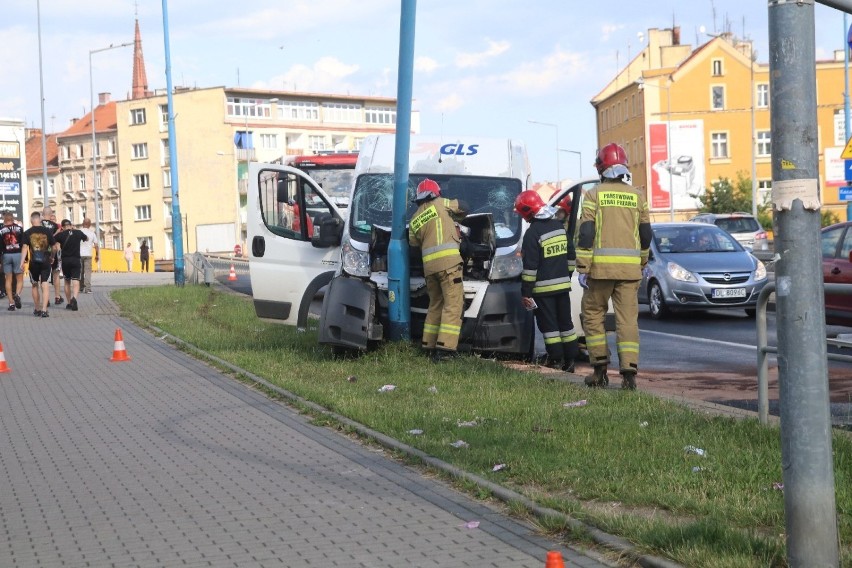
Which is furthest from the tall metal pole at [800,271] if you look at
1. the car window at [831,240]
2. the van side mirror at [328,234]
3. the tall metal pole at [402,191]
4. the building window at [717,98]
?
the building window at [717,98]

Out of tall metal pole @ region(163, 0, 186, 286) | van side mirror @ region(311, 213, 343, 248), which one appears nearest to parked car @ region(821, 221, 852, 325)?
van side mirror @ region(311, 213, 343, 248)

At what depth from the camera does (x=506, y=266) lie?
43.4ft

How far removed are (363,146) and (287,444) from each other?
20.8 feet

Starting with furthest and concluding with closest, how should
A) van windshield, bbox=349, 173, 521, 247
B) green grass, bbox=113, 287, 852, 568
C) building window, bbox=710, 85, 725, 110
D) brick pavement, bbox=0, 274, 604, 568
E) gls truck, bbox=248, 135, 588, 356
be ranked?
building window, bbox=710, 85, 725, 110, van windshield, bbox=349, 173, 521, 247, gls truck, bbox=248, 135, 588, 356, brick pavement, bbox=0, 274, 604, 568, green grass, bbox=113, 287, 852, 568

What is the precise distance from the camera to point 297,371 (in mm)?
12500

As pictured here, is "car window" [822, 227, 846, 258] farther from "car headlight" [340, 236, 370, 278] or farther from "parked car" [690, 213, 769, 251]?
"parked car" [690, 213, 769, 251]

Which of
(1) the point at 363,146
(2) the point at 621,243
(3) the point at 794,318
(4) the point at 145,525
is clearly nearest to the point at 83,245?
(1) the point at 363,146

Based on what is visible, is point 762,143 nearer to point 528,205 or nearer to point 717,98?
point 717,98

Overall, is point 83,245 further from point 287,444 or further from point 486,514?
point 486,514

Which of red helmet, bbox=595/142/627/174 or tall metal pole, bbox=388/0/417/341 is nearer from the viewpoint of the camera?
red helmet, bbox=595/142/627/174

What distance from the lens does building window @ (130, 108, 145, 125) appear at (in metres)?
106

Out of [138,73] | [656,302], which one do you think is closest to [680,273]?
[656,302]

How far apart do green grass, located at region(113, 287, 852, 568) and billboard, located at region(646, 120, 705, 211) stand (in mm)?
67557

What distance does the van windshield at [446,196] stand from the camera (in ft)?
45.4
